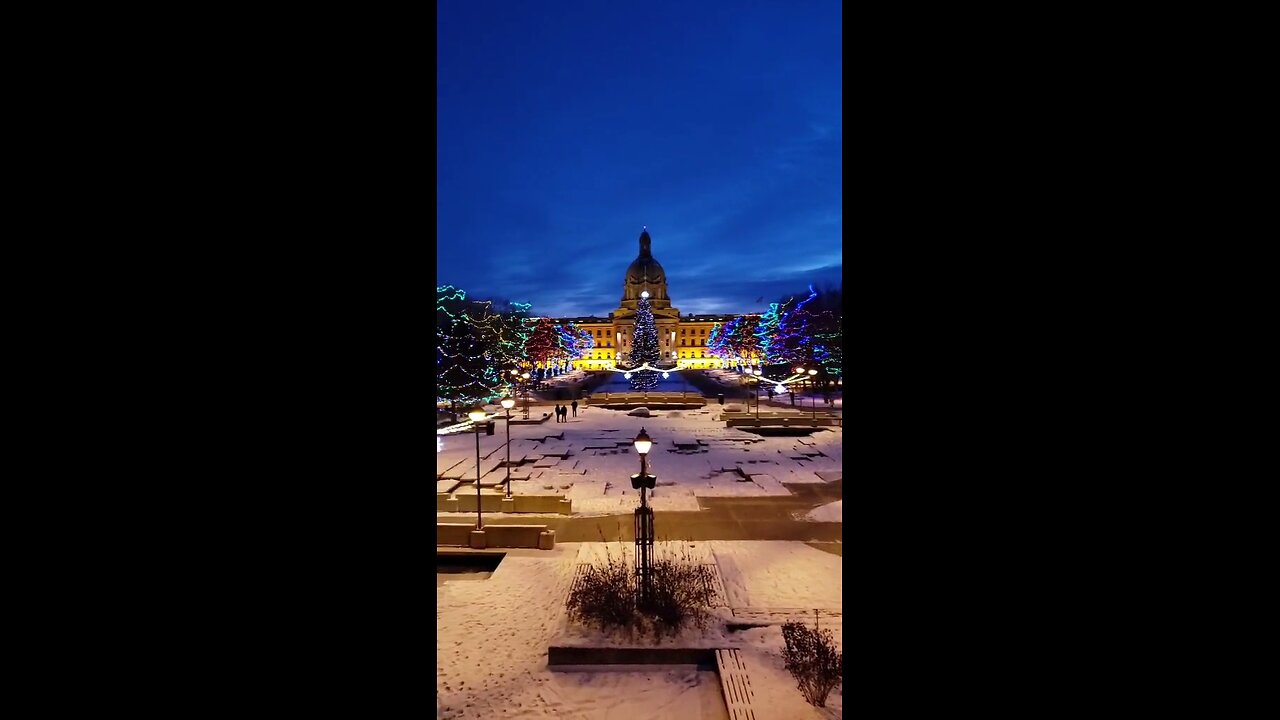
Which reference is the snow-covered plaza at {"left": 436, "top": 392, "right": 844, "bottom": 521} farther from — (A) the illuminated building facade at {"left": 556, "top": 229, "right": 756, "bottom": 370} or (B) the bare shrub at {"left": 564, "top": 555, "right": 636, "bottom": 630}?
(A) the illuminated building facade at {"left": 556, "top": 229, "right": 756, "bottom": 370}

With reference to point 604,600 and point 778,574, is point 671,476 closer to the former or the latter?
point 778,574

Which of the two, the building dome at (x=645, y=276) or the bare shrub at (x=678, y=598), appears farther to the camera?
the building dome at (x=645, y=276)

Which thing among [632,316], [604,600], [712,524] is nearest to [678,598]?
[604,600]

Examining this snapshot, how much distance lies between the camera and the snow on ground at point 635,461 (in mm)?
16672

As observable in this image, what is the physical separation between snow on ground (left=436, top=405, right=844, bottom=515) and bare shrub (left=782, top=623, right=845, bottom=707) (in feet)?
16.9

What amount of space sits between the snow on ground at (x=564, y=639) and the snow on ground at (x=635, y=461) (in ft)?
11.2

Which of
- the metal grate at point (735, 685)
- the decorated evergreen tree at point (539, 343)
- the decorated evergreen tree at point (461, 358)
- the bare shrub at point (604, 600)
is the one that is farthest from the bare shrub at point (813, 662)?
the decorated evergreen tree at point (539, 343)

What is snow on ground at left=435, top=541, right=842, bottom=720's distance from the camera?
6.63m

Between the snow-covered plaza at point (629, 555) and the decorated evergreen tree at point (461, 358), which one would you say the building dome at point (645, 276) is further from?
the snow-covered plaza at point (629, 555)

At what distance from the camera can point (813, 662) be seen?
276 inches
